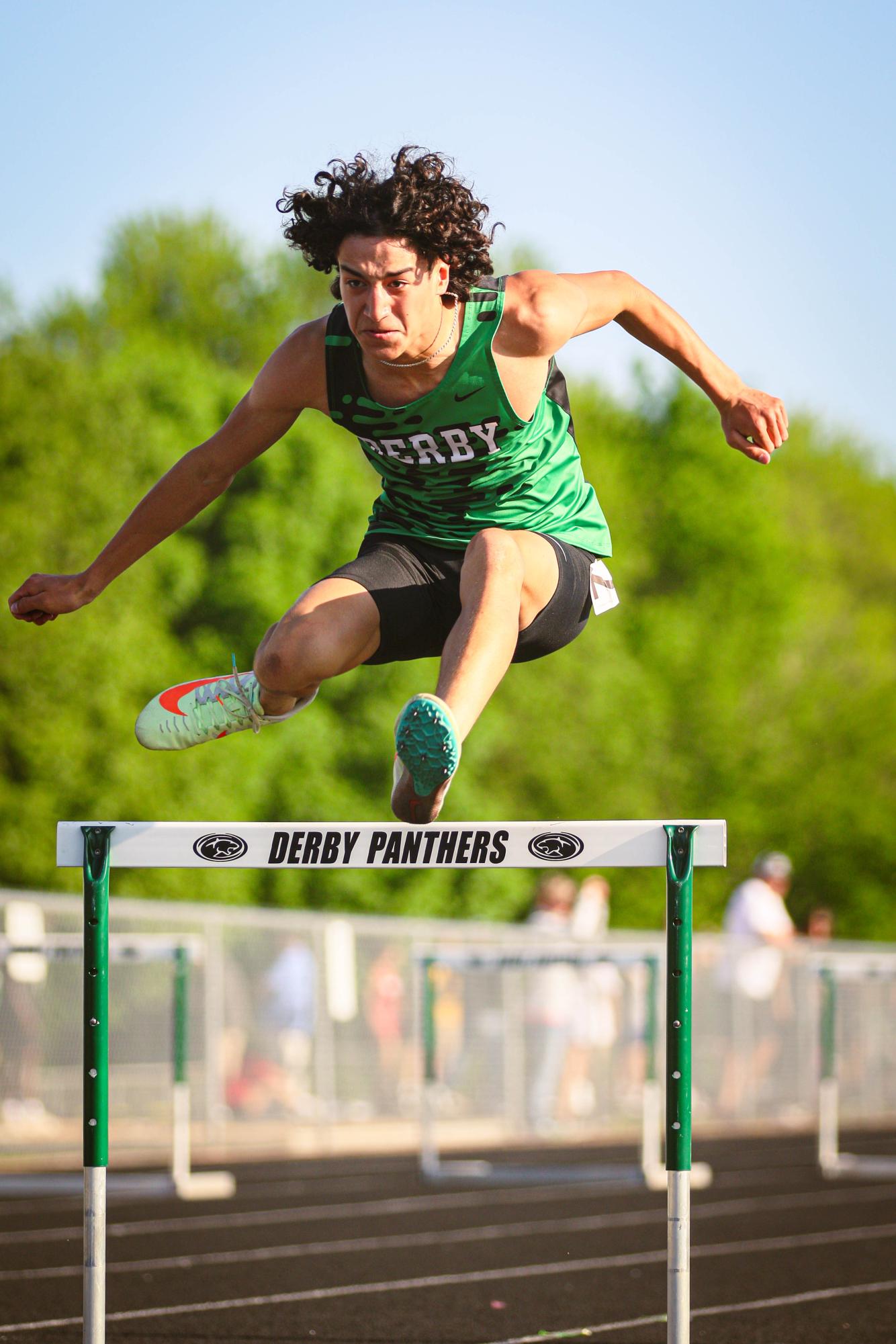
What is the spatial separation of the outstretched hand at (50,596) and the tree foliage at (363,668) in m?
14.1

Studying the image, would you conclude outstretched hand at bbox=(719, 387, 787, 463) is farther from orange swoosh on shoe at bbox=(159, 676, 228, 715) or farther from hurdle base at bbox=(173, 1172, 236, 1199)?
hurdle base at bbox=(173, 1172, 236, 1199)

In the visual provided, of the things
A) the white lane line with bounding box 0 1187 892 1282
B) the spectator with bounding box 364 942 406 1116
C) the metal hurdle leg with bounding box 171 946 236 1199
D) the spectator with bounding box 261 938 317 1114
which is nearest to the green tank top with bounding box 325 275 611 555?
the white lane line with bounding box 0 1187 892 1282

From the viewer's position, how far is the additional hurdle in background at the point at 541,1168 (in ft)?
32.2

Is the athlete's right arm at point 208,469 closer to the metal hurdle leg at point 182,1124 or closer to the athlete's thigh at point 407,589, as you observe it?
the athlete's thigh at point 407,589

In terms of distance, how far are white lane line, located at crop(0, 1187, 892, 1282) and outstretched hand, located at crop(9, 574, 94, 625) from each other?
11.0ft

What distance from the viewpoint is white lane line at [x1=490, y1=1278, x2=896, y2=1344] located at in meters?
5.45

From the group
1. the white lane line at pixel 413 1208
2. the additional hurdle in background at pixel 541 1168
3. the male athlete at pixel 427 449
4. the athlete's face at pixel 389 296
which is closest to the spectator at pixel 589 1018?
the additional hurdle in background at pixel 541 1168

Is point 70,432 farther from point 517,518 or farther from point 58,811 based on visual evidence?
point 517,518

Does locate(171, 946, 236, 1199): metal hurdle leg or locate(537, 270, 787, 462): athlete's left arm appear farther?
locate(171, 946, 236, 1199): metal hurdle leg

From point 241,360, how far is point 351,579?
92.8 ft

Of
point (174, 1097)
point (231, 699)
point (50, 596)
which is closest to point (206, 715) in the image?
point (231, 699)

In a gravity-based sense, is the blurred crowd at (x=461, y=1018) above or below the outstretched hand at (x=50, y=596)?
below

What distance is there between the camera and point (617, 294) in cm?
407

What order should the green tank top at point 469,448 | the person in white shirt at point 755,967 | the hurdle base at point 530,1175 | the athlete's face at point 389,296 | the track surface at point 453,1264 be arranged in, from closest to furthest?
the athlete's face at point 389,296 < the green tank top at point 469,448 < the track surface at point 453,1264 < the hurdle base at point 530,1175 < the person in white shirt at point 755,967
